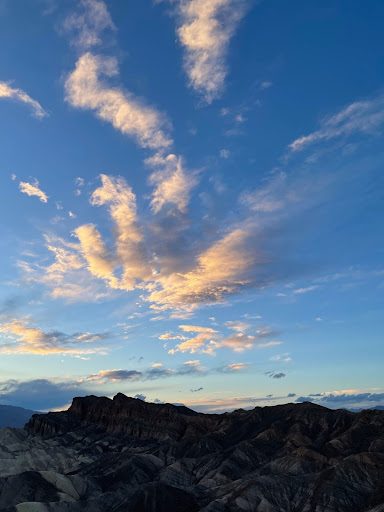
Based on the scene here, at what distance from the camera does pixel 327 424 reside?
14038 centimetres

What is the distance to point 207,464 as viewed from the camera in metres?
128

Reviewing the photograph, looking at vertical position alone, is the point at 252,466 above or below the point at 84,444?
below

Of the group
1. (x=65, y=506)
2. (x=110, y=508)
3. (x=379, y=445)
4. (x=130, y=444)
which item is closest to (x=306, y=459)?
(x=379, y=445)

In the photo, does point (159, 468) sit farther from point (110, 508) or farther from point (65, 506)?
point (65, 506)

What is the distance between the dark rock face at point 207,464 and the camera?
87.9 meters

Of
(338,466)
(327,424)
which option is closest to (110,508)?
(338,466)

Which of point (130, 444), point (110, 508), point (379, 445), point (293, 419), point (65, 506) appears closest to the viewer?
point (65, 506)

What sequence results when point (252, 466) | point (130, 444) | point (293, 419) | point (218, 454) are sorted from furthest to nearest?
point (130, 444)
point (293, 419)
point (218, 454)
point (252, 466)

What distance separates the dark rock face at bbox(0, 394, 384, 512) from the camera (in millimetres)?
87875

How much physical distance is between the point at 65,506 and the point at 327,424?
78.4 metres

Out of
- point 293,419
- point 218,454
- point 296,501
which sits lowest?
point 296,501

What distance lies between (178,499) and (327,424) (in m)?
64.3

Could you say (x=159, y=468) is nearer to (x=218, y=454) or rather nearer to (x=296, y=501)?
(x=218, y=454)

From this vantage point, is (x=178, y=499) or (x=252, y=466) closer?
(x=178, y=499)
